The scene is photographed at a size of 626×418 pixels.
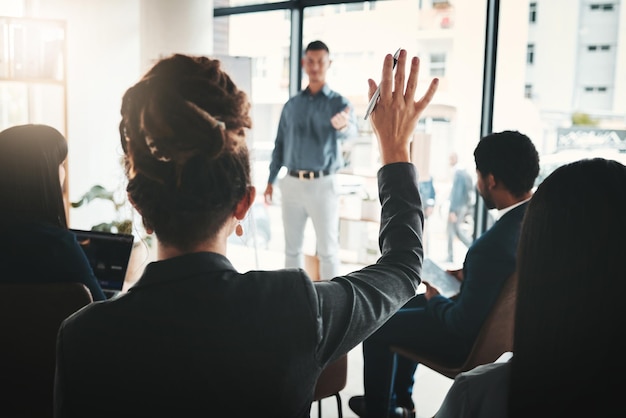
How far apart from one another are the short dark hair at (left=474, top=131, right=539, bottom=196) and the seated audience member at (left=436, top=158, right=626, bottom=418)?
4.18 feet

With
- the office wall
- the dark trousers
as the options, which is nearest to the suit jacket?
the dark trousers

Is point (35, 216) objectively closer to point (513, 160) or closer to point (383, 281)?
point (383, 281)

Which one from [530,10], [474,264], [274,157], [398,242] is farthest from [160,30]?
[398,242]

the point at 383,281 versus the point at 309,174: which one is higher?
the point at 383,281

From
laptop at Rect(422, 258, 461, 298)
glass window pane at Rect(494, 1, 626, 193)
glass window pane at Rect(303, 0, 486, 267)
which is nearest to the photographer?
laptop at Rect(422, 258, 461, 298)

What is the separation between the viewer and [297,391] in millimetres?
851

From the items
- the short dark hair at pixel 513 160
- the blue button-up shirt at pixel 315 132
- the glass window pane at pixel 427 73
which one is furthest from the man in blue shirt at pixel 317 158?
the short dark hair at pixel 513 160

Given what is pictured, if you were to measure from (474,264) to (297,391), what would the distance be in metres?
1.32

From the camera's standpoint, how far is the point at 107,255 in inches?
83.7

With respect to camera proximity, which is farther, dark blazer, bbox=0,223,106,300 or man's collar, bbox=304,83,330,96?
man's collar, bbox=304,83,330,96

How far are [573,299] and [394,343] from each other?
5.09 feet

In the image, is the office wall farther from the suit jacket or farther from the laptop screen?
the suit jacket

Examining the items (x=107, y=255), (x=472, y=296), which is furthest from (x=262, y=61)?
(x=472, y=296)

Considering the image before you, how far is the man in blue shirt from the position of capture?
172 inches
